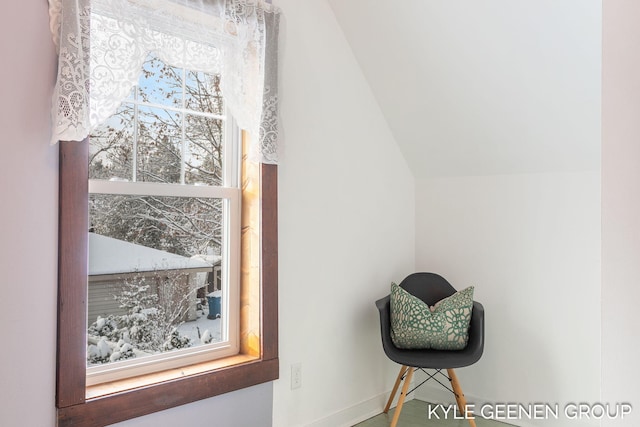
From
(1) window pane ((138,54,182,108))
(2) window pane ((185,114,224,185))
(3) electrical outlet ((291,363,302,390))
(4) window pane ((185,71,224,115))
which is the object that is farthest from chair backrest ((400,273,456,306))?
(1) window pane ((138,54,182,108))

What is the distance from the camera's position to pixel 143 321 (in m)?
2.12

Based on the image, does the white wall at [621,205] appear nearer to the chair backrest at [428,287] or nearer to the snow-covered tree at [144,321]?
the snow-covered tree at [144,321]

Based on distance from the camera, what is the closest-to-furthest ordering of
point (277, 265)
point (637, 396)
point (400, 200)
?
point (637, 396), point (277, 265), point (400, 200)

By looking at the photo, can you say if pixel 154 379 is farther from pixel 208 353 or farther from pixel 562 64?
pixel 562 64

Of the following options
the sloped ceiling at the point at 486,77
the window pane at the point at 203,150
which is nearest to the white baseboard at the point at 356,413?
the window pane at the point at 203,150

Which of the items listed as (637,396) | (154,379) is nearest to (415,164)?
(154,379)

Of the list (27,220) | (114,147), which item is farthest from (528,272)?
(27,220)

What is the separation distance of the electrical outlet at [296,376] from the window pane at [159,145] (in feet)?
3.61

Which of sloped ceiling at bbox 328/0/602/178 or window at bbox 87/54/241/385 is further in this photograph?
sloped ceiling at bbox 328/0/602/178

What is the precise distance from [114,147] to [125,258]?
452 mm

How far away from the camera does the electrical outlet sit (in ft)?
8.34

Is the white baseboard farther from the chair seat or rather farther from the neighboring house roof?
the neighboring house roof

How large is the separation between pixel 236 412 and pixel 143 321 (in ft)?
1.93

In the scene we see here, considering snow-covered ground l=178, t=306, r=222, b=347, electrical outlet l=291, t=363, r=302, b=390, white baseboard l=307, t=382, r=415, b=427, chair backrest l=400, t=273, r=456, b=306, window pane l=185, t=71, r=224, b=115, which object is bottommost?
white baseboard l=307, t=382, r=415, b=427
